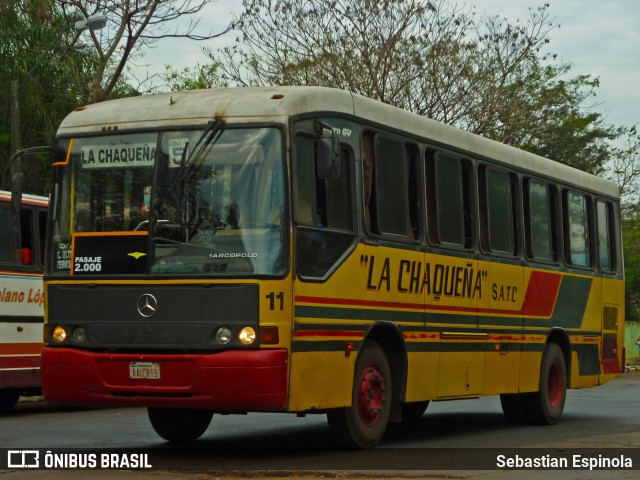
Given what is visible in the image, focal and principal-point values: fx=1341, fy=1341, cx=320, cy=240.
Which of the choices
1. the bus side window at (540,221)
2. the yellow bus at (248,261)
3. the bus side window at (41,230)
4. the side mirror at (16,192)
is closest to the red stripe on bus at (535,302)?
the yellow bus at (248,261)

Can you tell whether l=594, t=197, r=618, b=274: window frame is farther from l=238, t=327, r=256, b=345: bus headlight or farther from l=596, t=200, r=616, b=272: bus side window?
l=238, t=327, r=256, b=345: bus headlight

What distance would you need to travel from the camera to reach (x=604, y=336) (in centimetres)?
1877

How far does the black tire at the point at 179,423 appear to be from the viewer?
13281 millimetres

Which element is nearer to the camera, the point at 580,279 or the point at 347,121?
the point at 347,121

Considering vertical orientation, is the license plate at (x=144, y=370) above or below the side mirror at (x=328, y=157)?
below

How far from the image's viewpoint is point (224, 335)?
436 inches

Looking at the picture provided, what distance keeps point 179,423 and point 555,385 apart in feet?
19.0

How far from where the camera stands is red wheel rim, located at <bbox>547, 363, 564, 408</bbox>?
17.0 m

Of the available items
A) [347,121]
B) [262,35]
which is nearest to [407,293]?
[347,121]

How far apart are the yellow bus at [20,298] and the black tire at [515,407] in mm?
6326

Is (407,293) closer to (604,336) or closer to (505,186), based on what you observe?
(505,186)

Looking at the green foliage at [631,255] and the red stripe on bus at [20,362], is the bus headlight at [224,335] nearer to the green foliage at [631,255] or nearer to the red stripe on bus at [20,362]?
the red stripe on bus at [20,362]

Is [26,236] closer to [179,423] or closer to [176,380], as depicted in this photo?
[179,423]

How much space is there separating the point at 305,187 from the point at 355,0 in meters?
27.1
